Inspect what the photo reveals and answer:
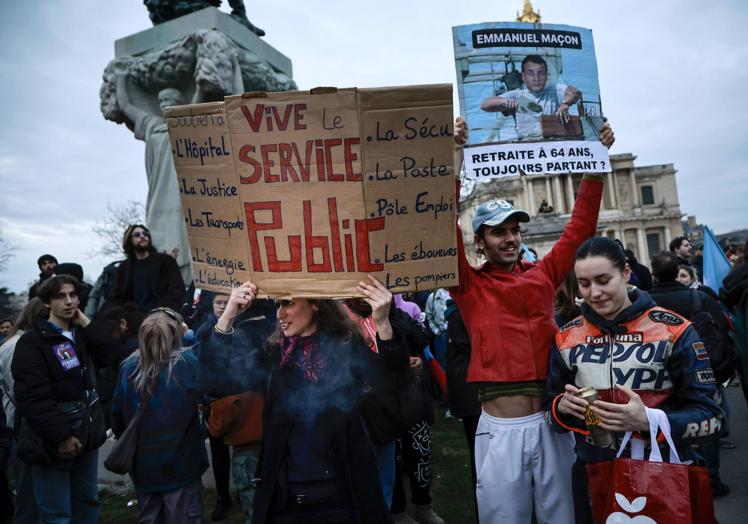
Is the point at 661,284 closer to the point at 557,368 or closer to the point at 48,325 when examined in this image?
the point at 557,368

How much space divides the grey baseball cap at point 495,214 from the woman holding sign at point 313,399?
87 cm

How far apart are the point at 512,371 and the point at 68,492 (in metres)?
3.35

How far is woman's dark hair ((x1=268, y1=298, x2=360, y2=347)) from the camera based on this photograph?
8.66 ft

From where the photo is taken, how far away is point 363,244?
2.21 metres

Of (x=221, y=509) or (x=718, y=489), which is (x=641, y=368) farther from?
(x=221, y=509)

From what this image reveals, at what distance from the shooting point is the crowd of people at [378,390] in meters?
2.25

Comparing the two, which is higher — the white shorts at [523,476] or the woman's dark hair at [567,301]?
the woman's dark hair at [567,301]

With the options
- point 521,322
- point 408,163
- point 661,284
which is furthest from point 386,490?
point 661,284

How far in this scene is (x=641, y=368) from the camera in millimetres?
2191

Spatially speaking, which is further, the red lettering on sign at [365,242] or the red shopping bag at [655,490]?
the red lettering on sign at [365,242]

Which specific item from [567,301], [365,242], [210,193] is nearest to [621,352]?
[365,242]

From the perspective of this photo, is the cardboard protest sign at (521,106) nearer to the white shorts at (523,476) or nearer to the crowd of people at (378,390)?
the crowd of people at (378,390)

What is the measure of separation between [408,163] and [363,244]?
1.29 feet

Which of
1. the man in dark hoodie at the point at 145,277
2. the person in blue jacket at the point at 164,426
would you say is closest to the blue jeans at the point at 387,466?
the person in blue jacket at the point at 164,426
